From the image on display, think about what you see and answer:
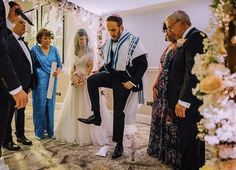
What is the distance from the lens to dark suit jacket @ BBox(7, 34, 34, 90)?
2.55 metres

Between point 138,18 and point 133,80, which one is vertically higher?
point 138,18

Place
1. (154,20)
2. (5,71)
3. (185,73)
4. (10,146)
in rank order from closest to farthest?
(5,71), (185,73), (10,146), (154,20)

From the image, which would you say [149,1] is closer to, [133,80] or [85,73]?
[85,73]

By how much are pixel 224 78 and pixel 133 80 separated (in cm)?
168

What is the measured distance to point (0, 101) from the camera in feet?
4.99

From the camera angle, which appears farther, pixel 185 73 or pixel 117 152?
pixel 117 152

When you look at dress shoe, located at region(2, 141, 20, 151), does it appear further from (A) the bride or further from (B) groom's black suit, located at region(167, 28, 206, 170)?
(B) groom's black suit, located at region(167, 28, 206, 170)

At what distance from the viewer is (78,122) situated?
120 inches

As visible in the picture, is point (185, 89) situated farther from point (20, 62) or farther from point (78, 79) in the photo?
point (20, 62)

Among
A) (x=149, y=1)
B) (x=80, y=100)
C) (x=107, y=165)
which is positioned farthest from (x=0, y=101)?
(x=149, y=1)

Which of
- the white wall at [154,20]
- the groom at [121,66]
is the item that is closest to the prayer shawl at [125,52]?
the groom at [121,66]

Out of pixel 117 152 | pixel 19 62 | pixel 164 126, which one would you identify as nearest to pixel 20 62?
pixel 19 62

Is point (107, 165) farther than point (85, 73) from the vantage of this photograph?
No

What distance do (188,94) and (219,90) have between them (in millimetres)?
1145
